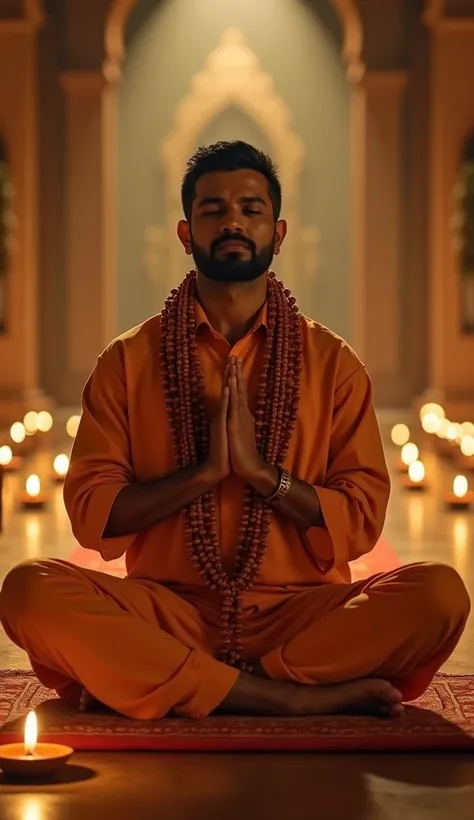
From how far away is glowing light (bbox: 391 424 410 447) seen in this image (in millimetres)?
10766

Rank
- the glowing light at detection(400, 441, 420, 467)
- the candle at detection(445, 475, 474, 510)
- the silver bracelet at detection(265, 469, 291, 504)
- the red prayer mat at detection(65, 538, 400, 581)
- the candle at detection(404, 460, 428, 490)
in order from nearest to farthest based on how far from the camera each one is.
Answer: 1. the silver bracelet at detection(265, 469, 291, 504)
2. the red prayer mat at detection(65, 538, 400, 581)
3. the candle at detection(445, 475, 474, 510)
4. the candle at detection(404, 460, 428, 490)
5. the glowing light at detection(400, 441, 420, 467)

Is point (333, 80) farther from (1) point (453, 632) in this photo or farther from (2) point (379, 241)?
(1) point (453, 632)

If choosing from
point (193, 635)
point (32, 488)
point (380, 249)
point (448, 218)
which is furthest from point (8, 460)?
point (193, 635)

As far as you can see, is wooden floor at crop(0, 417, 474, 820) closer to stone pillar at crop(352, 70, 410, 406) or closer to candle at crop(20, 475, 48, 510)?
candle at crop(20, 475, 48, 510)

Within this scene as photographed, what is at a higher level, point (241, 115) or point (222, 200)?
point (241, 115)

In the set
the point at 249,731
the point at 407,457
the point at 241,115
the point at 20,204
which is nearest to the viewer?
the point at 249,731

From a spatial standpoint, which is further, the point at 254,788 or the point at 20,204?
the point at 20,204

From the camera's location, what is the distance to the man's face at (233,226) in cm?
347

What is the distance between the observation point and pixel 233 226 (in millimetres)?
3459

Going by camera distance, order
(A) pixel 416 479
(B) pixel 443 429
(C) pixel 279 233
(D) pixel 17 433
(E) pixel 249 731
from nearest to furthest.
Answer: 1. (E) pixel 249 731
2. (C) pixel 279 233
3. (A) pixel 416 479
4. (D) pixel 17 433
5. (B) pixel 443 429

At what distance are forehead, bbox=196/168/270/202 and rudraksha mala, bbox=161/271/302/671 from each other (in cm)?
23

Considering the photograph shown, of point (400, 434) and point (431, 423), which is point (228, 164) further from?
point (400, 434)

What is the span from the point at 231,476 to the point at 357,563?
2212mm

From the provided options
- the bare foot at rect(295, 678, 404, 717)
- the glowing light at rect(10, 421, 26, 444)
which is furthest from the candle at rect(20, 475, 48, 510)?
the bare foot at rect(295, 678, 404, 717)
